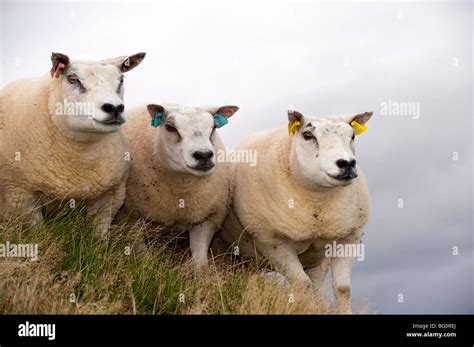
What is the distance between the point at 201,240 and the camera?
10.6m

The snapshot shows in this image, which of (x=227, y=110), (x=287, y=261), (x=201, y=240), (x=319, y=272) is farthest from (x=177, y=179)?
(x=319, y=272)

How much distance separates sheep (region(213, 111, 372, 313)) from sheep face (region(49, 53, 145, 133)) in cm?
243

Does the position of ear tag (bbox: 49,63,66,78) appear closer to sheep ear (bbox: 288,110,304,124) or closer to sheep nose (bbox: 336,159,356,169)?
sheep ear (bbox: 288,110,304,124)

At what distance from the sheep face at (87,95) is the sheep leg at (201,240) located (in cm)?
240

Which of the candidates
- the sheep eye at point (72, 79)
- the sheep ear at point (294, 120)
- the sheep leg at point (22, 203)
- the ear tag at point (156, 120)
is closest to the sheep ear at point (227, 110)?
the ear tag at point (156, 120)

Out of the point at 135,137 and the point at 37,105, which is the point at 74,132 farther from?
the point at 135,137

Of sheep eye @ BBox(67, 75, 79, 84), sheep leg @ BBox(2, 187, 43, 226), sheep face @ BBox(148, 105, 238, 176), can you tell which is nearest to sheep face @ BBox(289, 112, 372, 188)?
sheep face @ BBox(148, 105, 238, 176)

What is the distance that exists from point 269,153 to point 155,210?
1878mm

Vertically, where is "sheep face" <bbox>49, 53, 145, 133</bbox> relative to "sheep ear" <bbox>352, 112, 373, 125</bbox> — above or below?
above

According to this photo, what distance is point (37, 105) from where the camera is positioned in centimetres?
962

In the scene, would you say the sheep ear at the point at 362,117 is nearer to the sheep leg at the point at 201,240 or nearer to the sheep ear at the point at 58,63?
the sheep leg at the point at 201,240

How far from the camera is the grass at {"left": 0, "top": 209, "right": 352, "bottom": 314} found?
25.4ft

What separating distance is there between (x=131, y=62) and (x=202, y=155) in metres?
1.76

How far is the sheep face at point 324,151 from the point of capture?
905 cm
